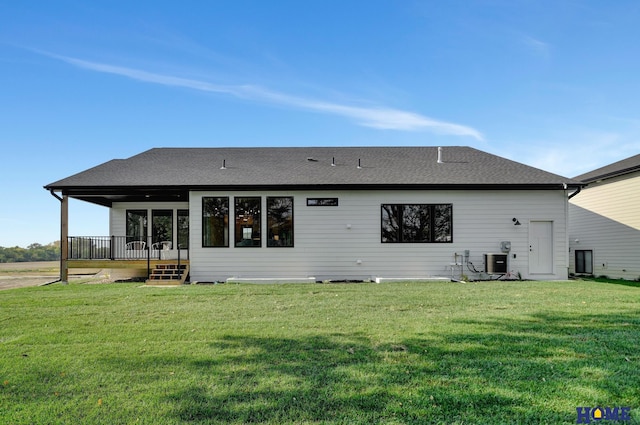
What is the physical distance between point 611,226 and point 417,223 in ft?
25.7

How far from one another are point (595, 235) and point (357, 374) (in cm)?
1560

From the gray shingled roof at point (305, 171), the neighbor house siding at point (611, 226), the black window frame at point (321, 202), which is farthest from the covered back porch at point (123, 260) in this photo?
the neighbor house siding at point (611, 226)

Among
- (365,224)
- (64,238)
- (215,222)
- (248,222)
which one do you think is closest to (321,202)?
(365,224)

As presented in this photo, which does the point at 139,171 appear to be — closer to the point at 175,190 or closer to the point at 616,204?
the point at 175,190

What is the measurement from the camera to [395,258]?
40.3 feet

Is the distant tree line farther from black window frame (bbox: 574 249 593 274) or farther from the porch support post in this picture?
black window frame (bbox: 574 249 593 274)

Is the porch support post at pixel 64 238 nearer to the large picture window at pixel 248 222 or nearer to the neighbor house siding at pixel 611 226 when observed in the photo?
the large picture window at pixel 248 222

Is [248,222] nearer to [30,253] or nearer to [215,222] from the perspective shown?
[215,222]

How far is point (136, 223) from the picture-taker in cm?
1506

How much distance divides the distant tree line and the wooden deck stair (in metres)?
21.2

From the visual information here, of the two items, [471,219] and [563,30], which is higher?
[563,30]

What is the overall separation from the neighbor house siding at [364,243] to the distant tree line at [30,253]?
23.1m

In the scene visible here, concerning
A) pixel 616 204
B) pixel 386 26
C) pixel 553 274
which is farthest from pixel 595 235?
pixel 386 26

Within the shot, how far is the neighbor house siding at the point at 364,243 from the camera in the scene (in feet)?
40.3
